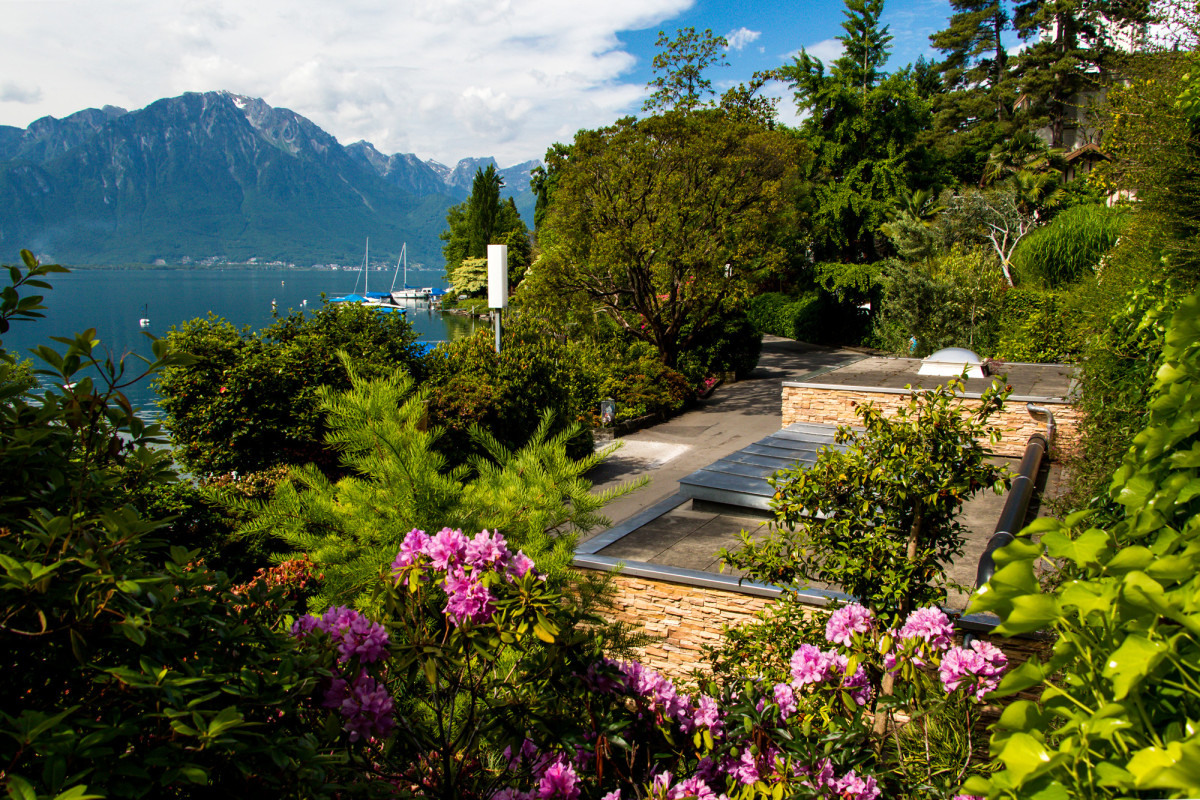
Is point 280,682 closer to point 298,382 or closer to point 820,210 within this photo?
point 298,382

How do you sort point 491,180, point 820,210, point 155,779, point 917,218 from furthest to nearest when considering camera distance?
point 491,180 < point 820,210 < point 917,218 < point 155,779

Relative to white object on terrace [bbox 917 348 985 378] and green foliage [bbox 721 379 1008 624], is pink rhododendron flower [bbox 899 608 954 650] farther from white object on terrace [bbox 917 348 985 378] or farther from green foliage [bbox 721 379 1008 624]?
white object on terrace [bbox 917 348 985 378]

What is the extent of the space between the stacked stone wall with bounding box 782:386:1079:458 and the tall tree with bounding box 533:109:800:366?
20.0 ft

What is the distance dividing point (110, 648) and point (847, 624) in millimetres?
2308

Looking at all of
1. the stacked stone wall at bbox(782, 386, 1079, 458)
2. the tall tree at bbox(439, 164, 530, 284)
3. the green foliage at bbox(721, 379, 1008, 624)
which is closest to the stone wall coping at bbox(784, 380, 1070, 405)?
the stacked stone wall at bbox(782, 386, 1079, 458)

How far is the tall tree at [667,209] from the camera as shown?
57.1 feet

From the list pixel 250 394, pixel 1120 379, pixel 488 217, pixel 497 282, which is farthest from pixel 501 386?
pixel 488 217

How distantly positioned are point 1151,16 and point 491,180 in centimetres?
5579

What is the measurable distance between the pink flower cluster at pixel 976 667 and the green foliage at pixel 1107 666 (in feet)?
4.93

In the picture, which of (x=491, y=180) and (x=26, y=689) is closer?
(x=26, y=689)

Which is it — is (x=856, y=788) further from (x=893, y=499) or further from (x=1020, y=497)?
(x=1020, y=497)

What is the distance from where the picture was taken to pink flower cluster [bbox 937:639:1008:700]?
2.38 meters

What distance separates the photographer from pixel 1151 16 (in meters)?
8.72

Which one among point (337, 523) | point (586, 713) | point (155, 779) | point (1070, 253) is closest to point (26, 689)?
point (155, 779)
